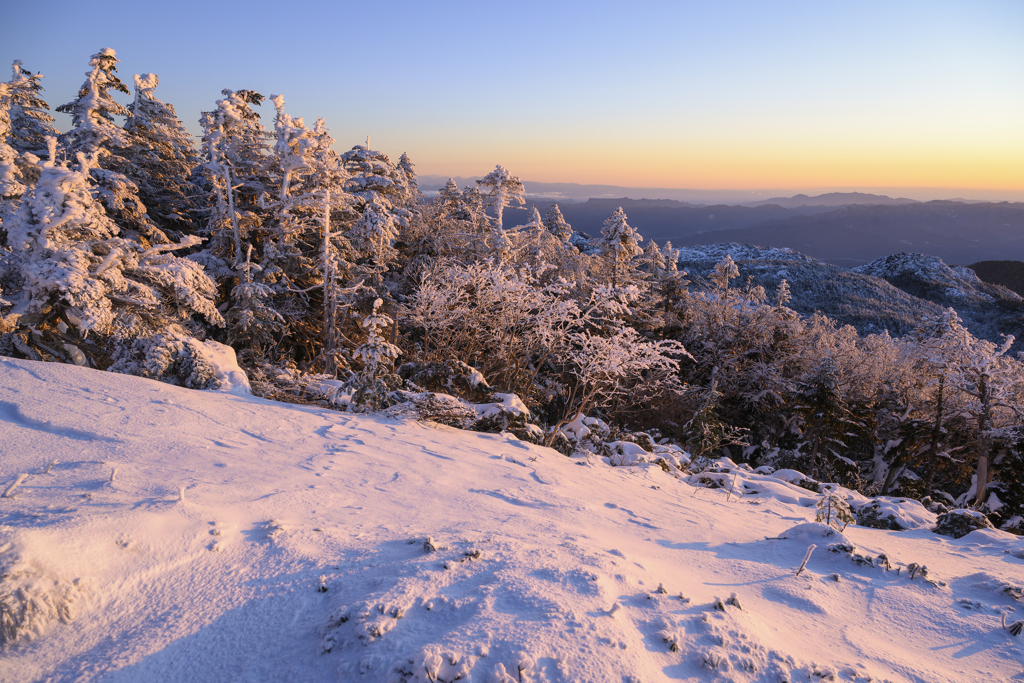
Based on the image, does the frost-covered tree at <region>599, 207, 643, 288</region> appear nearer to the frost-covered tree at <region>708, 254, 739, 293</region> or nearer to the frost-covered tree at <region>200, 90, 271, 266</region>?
the frost-covered tree at <region>708, 254, 739, 293</region>

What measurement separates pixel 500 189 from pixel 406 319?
32.9 ft

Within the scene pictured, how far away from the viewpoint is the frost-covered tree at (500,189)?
22.3 meters

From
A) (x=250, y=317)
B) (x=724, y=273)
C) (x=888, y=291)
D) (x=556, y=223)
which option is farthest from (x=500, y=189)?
(x=888, y=291)

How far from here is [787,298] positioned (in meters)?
29.2

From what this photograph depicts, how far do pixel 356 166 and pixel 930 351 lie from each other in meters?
28.1

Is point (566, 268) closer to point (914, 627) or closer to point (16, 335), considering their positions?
point (16, 335)

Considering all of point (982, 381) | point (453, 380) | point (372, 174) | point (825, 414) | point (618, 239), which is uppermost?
point (372, 174)

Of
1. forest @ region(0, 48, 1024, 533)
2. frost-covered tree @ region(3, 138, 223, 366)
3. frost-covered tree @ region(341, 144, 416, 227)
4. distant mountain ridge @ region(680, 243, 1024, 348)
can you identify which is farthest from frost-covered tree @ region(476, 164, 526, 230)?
distant mountain ridge @ region(680, 243, 1024, 348)

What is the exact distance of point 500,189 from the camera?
74.2 feet

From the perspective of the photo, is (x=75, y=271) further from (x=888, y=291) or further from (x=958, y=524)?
(x=888, y=291)

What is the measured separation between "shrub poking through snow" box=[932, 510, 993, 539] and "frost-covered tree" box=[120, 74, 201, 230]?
23.7m

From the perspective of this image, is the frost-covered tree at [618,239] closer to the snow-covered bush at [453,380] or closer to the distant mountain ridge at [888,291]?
the snow-covered bush at [453,380]

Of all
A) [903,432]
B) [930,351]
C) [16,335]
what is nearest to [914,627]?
[16,335]

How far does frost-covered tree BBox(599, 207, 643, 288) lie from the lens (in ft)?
90.0
